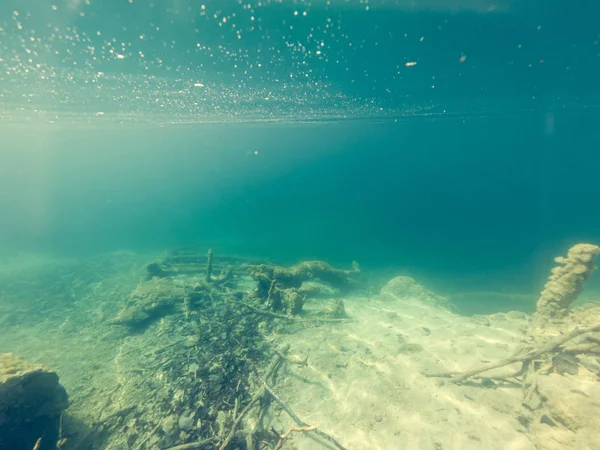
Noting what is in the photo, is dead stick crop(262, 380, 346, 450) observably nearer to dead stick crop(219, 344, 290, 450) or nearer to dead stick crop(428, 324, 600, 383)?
dead stick crop(219, 344, 290, 450)

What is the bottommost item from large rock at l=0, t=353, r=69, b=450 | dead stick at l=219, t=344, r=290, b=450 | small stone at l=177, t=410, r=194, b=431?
small stone at l=177, t=410, r=194, b=431

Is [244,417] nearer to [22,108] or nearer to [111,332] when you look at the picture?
[111,332]

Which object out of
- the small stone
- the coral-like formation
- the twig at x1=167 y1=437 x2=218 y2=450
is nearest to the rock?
the coral-like formation

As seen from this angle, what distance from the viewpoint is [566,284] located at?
20.1 ft

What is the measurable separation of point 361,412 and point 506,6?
1131 cm

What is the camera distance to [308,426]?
4.30m

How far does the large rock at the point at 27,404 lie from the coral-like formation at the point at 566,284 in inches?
385

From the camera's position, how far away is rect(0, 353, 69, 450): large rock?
12.8ft

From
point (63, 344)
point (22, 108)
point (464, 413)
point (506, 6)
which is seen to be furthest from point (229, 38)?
point (22, 108)

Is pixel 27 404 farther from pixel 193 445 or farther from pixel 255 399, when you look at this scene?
pixel 255 399

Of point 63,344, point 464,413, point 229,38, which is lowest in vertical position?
point 63,344

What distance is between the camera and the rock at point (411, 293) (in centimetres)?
1144

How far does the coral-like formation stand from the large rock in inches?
385

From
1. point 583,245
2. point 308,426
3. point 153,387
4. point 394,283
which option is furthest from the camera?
point 394,283
